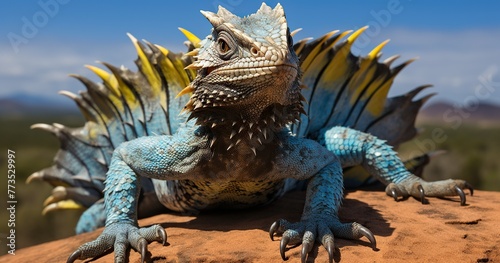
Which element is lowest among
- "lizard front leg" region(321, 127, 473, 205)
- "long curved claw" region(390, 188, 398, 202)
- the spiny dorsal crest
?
"long curved claw" region(390, 188, 398, 202)

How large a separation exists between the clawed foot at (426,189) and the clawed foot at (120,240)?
9.01ft

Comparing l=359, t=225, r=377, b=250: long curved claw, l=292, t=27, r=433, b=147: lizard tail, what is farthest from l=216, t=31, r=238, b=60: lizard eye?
l=292, t=27, r=433, b=147: lizard tail

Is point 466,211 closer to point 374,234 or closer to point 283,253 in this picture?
point 374,234

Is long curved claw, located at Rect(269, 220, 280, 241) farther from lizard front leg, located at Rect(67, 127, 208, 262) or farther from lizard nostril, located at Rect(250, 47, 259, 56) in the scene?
lizard nostril, located at Rect(250, 47, 259, 56)

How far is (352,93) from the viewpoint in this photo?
7742 mm

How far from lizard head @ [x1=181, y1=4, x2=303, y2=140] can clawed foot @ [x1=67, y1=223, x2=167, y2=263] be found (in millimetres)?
1048

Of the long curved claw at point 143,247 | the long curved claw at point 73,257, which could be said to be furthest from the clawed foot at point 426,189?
the long curved claw at point 73,257

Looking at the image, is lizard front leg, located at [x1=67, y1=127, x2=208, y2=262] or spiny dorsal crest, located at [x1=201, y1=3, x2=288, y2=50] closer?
spiny dorsal crest, located at [x1=201, y1=3, x2=288, y2=50]

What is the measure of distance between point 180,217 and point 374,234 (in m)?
2.16

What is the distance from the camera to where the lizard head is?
4230 millimetres

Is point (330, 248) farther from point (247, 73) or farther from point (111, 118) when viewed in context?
point (111, 118)

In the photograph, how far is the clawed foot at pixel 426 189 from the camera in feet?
19.8

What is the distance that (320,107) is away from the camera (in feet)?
24.3

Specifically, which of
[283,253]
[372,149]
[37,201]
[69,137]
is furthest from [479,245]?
[37,201]
